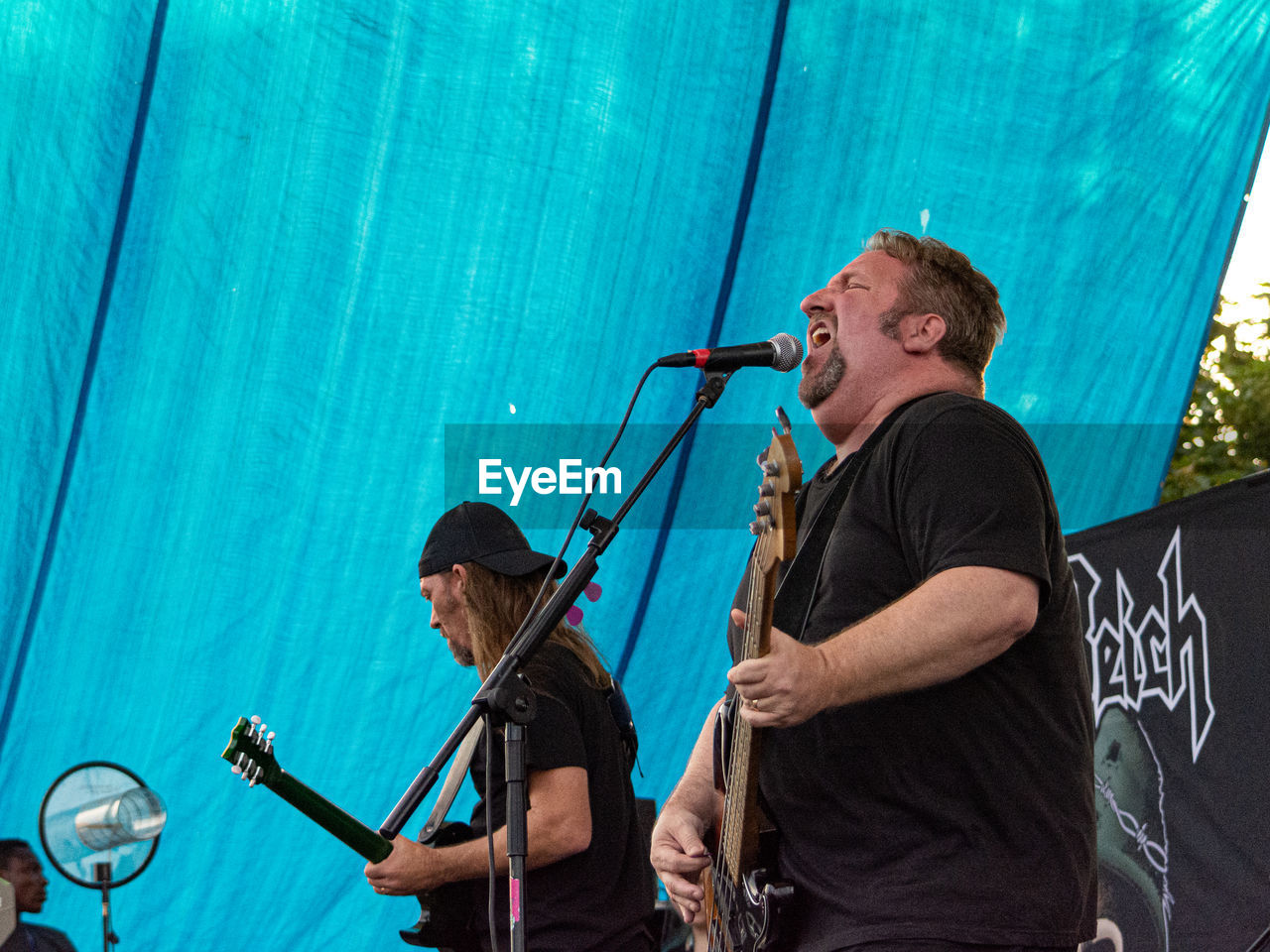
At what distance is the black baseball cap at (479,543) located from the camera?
2.86 m

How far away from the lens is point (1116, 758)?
2719 millimetres

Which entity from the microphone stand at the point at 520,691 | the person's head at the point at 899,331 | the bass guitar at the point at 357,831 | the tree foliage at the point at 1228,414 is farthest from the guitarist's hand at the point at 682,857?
the tree foliage at the point at 1228,414

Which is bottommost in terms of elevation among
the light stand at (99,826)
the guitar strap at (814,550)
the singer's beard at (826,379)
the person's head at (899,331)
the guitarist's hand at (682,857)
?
the light stand at (99,826)

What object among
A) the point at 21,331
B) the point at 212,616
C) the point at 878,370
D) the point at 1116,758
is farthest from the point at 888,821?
the point at 21,331

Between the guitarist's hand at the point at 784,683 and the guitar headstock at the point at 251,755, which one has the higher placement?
the guitarist's hand at the point at 784,683

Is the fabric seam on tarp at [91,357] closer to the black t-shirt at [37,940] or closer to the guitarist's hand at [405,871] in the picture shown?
the black t-shirt at [37,940]

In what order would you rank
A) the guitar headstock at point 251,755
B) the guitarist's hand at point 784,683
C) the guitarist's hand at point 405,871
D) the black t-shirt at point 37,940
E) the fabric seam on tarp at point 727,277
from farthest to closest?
the fabric seam on tarp at point 727,277, the black t-shirt at point 37,940, the guitarist's hand at point 405,871, the guitar headstock at point 251,755, the guitarist's hand at point 784,683

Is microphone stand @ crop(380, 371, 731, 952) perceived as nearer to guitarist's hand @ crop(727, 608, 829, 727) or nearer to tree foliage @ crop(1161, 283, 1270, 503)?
guitarist's hand @ crop(727, 608, 829, 727)

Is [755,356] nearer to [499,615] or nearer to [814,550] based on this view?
[814,550]

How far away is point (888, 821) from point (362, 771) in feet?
6.89

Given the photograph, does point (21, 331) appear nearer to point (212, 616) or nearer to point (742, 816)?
point (212, 616)

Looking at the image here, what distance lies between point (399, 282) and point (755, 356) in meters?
1.55

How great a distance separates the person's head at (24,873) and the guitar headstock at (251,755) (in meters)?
1.19

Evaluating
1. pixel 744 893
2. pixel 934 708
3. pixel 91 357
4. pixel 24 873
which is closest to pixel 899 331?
pixel 934 708
